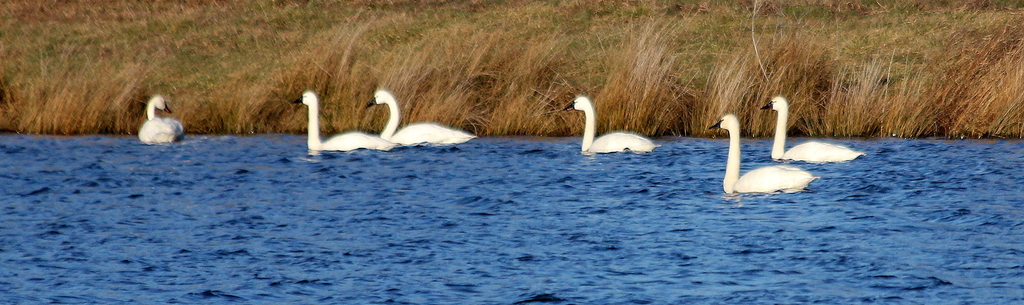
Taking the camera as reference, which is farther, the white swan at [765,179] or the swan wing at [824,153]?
the swan wing at [824,153]

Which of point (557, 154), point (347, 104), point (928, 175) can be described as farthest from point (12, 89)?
point (928, 175)

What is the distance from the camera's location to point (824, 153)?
14.3m

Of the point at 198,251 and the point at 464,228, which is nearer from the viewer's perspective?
the point at 198,251

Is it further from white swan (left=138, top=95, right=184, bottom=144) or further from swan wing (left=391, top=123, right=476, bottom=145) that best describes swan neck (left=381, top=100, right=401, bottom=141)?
white swan (left=138, top=95, right=184, bottom=144)

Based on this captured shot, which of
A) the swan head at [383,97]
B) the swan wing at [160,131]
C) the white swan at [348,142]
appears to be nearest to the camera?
the white swan at [348,142]

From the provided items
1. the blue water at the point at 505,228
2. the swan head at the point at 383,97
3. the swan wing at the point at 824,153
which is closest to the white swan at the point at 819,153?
the swan wing at the point at 824,153

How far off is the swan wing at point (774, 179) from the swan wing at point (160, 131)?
7889 mm

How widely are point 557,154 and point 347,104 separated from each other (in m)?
4.32

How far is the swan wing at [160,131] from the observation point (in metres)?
17.4

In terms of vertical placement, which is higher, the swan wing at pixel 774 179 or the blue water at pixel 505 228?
the swan wing at pixel 774 179

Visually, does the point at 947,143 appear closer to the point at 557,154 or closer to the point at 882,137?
the point at 882,137

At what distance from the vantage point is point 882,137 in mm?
17234

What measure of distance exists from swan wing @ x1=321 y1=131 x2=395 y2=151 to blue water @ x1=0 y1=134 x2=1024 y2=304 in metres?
0.14

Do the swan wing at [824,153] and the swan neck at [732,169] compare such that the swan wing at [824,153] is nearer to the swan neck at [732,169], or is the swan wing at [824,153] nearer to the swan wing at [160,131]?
the swan neck at [732,169]
